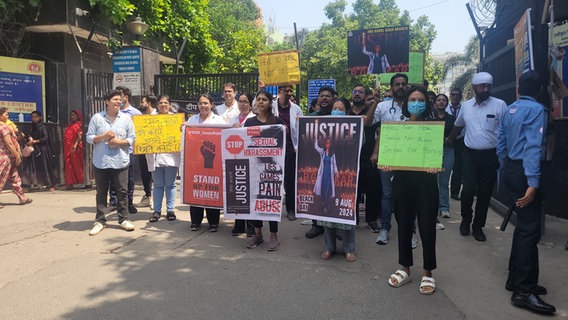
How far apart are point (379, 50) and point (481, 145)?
454 centimetres

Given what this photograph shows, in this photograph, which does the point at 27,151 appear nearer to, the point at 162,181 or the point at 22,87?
the point at 22,87

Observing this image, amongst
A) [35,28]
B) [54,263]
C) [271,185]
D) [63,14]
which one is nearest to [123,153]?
[54,263]

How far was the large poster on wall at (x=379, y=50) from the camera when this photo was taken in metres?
9.07

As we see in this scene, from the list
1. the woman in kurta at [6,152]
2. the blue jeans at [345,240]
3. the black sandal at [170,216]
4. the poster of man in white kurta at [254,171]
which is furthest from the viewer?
the woman in kurta at [6,152]

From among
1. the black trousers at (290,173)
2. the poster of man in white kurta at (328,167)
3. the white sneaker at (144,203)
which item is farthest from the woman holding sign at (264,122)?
the white sneaker at (144,203)

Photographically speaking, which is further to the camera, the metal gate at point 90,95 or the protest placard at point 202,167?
the metal gate at point 90,95

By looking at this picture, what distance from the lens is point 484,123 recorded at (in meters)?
5.50

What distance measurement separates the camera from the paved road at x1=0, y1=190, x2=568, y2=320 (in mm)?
3589

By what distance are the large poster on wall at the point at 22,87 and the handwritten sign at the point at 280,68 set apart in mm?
6149

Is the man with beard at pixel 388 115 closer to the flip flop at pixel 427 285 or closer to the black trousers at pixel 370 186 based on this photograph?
the black trousers at pixel 370 186

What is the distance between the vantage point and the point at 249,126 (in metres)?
5.30

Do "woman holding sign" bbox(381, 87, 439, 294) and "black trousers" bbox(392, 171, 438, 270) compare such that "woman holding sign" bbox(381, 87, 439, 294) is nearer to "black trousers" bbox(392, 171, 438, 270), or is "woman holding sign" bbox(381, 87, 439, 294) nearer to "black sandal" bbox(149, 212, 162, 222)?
"black trousers" bbox(392, 171, 438, 270)

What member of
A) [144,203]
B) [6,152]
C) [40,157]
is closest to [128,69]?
[40,157]

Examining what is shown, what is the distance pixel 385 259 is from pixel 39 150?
8392 millimetres
